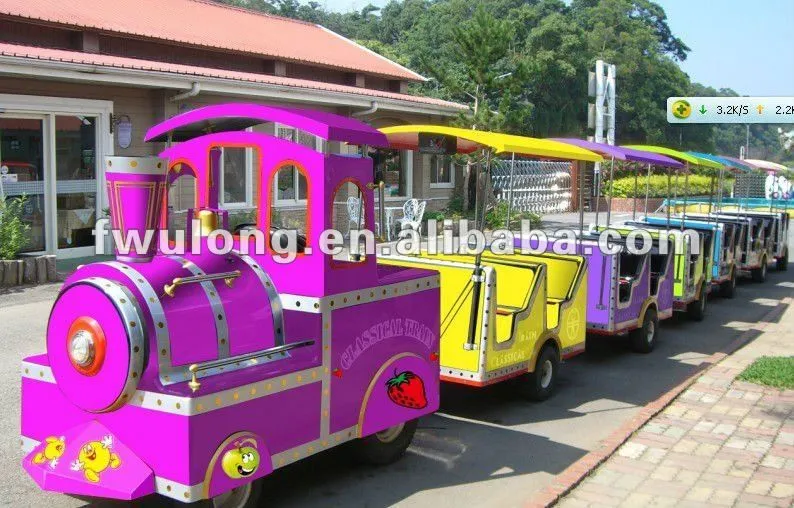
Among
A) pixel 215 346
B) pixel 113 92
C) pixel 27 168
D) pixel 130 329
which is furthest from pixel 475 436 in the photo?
pixel 113 92

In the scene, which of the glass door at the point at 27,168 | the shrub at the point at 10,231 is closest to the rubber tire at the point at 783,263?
the glass door at the point at 27,168

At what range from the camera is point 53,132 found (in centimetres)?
1254

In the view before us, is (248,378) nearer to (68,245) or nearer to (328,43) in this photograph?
(68,245)

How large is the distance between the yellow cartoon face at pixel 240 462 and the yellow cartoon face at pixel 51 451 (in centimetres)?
89

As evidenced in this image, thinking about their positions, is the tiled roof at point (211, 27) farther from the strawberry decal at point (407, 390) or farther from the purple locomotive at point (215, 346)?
the strawberry decal at point (407, 390)

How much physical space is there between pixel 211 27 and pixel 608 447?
585 inches

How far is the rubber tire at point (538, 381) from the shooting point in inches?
295

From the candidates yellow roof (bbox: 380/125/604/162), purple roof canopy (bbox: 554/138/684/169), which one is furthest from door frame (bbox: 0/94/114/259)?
purple roof canopy (bbox: 554/138/684/169)

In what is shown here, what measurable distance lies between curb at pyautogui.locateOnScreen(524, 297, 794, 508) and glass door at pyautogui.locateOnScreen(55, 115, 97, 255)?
909cm

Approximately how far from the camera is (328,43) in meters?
22.5

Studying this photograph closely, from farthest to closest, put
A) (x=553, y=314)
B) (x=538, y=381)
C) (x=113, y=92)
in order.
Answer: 1. (x=113, y=92)
2. (x=553, y=314)
3. (x=538, y=381)

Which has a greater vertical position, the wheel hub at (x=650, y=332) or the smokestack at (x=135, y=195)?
the smokestack at (x=135, y=195)

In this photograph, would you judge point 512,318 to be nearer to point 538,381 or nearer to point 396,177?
point 538,381

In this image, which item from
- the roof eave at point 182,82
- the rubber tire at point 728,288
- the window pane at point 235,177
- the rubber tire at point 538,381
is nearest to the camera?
the rubber tire at point 538,381
